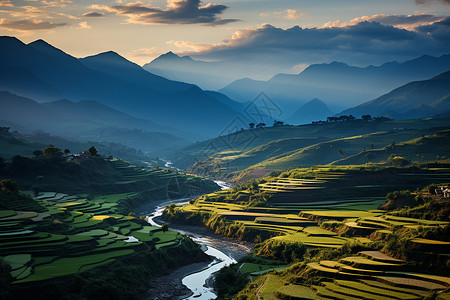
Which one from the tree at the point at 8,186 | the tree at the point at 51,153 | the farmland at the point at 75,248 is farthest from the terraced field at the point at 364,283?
the tree at the point at 51,153

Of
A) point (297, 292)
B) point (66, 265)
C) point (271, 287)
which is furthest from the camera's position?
point (66, 265)

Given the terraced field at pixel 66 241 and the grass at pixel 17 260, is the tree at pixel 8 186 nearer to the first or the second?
the terraced field at pixel 66 241

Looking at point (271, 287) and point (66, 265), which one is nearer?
point (271, 287)

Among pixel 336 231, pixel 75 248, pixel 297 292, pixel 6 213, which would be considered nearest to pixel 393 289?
pixel 297 292

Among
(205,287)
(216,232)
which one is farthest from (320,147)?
(205,287)

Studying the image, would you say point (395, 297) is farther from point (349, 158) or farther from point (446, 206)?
point (349, 158)

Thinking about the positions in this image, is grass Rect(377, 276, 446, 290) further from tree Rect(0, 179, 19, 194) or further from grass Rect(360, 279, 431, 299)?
tree Rect(0, 179, 19, 194)

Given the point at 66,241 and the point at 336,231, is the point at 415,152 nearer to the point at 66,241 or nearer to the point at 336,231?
the point at 336,231
